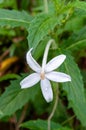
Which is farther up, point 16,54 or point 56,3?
point 56,3

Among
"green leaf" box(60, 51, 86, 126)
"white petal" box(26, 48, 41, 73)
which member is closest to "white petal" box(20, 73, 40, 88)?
"white petal" box(26, 48, 41, 73)

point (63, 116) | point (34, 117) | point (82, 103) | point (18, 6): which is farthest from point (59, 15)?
point (18, 6)

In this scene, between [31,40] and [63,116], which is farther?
[63,116]

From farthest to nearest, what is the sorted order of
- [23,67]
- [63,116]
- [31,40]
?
[23,67] < [63,116] < [31,40]

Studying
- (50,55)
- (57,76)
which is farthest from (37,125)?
(57,76)

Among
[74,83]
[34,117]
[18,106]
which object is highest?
[74,83]

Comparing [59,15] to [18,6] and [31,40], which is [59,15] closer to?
[31,40]

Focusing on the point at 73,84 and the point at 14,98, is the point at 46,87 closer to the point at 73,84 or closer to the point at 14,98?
the point at 73,84
